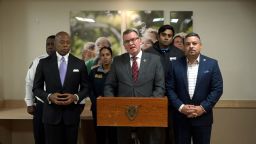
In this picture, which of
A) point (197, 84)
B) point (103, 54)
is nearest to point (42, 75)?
point (103, 54)

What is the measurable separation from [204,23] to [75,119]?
2571 mm

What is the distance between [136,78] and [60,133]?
3.36 ft

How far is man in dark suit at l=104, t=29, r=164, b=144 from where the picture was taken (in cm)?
285

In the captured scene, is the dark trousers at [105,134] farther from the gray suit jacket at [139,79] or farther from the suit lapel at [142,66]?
the suit lapel at [142,66]

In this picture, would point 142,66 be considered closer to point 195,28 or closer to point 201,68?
point 201,68

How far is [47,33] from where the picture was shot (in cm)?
484

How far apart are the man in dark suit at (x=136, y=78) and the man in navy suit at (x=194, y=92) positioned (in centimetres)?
26

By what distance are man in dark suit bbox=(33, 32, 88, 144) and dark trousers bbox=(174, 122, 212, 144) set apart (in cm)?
103

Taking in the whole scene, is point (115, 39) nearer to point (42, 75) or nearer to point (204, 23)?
point (204, 23)

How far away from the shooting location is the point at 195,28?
474cm

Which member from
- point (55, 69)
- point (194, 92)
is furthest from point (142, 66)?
point (55, 69)

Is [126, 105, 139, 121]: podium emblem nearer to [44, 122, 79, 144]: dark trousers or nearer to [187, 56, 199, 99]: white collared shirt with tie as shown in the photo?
[187, 56, 199, 99]: white collared shirt with tie

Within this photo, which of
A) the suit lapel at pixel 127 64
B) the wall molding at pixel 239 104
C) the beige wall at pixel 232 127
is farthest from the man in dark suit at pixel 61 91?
the wall molding at pixel 239 104

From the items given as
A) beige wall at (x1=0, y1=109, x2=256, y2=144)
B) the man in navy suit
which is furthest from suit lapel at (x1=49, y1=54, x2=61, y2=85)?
beige wall at (x1=0, y1=109, x2=256, y2=144)
